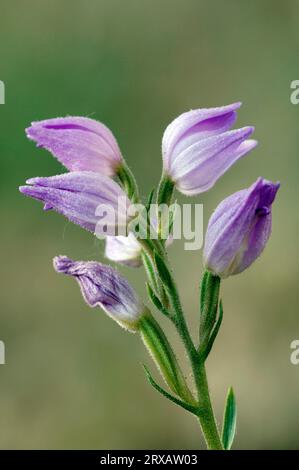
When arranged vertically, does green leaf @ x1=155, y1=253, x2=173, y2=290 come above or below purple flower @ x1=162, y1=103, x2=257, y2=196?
below

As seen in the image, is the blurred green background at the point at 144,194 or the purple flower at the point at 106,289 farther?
the blurred green background at the point at 144,194

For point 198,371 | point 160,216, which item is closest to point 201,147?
point 160,216

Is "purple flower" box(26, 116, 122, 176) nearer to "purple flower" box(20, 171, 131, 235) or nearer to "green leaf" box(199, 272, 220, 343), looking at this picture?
A: "purple flower" box(20, 171, 131, 235)

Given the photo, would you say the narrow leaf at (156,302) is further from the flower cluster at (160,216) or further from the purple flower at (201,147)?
the purple flower at (201,147)

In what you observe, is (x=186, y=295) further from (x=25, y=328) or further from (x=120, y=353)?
(x=25, y=328)

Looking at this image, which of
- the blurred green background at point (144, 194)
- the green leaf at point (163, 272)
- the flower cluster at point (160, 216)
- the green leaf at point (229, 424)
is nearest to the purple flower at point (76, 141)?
the flower cluster at point (160, 216)

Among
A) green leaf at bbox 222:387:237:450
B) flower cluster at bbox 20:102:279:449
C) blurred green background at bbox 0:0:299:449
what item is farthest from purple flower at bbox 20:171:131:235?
blurred green background at bbox 0:0:299:449
